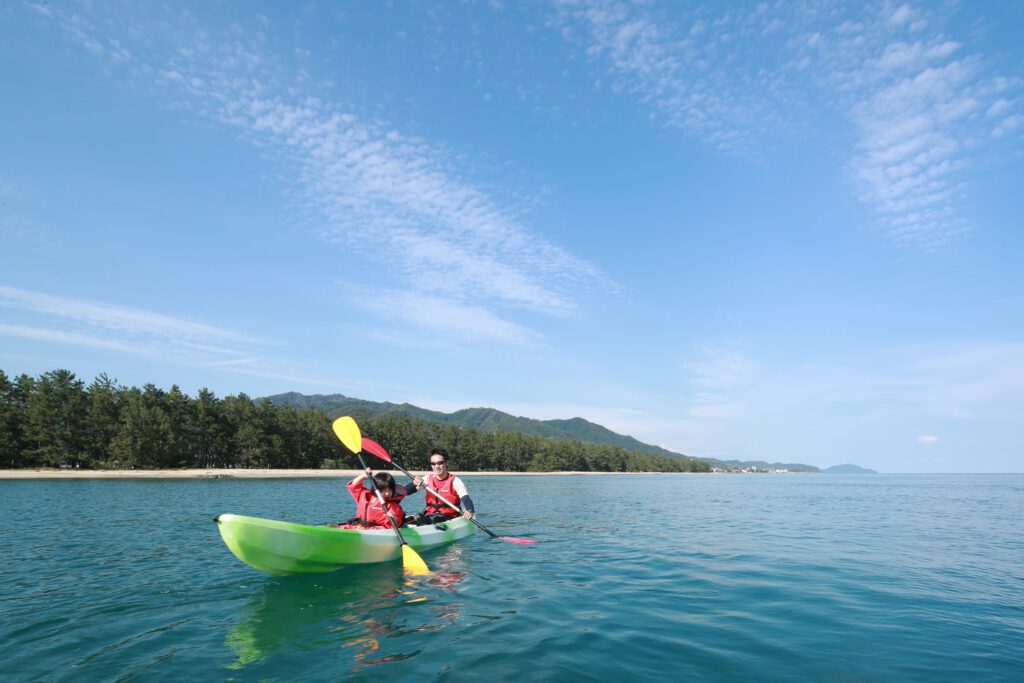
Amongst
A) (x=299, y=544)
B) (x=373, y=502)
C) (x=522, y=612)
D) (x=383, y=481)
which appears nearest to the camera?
(x=522, y=612)

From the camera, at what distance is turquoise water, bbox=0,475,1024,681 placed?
21.0 feet

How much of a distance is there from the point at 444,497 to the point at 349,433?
4.35 m

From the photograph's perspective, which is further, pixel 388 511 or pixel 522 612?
pixel 388 511

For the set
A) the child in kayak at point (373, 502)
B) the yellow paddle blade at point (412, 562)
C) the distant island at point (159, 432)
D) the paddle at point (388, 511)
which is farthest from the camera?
the distant island at point (159, 432)

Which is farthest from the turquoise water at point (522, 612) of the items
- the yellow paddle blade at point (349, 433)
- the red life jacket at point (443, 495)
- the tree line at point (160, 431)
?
the tree line at point (160, 431)

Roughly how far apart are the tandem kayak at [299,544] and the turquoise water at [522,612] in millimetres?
367

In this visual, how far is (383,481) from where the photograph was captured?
531 inches

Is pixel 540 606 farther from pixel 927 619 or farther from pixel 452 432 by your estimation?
pixel 452 432

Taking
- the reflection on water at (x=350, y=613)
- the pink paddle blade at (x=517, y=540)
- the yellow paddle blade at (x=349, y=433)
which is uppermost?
the yellow paddle blade at (x=349, y=433)

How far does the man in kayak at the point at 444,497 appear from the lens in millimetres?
16141

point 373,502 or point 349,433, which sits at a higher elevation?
point 349,433

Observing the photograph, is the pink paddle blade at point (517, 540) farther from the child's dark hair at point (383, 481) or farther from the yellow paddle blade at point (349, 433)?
the yellow paddle blade at point (349, 433)

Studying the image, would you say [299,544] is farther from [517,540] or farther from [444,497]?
[517,540]

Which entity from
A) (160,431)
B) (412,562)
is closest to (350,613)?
(412,562)
